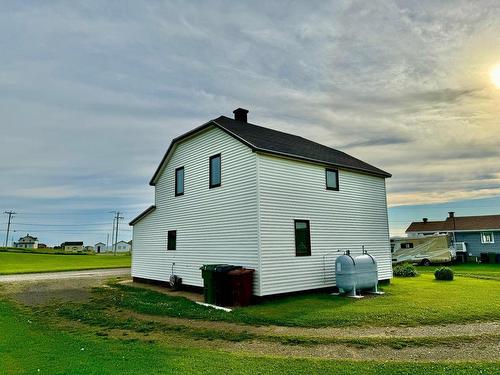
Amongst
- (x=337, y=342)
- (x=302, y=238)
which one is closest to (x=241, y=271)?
(x=302, y=238)

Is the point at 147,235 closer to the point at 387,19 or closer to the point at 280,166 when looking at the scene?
the point at 280,166

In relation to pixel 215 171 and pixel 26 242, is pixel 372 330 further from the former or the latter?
pixel 26 242

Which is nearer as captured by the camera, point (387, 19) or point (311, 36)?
point (387, 19)

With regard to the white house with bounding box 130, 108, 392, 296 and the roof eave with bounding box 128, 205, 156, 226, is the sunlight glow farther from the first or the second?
the roof eave with bounding box 128, 205, 156, 226

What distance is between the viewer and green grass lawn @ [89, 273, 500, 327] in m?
9.18

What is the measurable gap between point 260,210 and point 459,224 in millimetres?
37283

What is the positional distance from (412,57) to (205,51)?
8.10m

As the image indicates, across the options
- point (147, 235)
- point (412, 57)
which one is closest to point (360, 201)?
point (412, 57)

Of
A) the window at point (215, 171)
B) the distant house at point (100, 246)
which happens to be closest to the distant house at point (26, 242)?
the distant house at point (100, 246)

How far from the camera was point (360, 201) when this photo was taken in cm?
1653

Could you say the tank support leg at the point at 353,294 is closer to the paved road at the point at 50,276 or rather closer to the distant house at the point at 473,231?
the paved road at the point at 50,276

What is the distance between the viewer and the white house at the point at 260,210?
41.2ft

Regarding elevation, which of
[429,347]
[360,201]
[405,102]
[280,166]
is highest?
[405,102]

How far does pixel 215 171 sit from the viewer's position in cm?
1481
